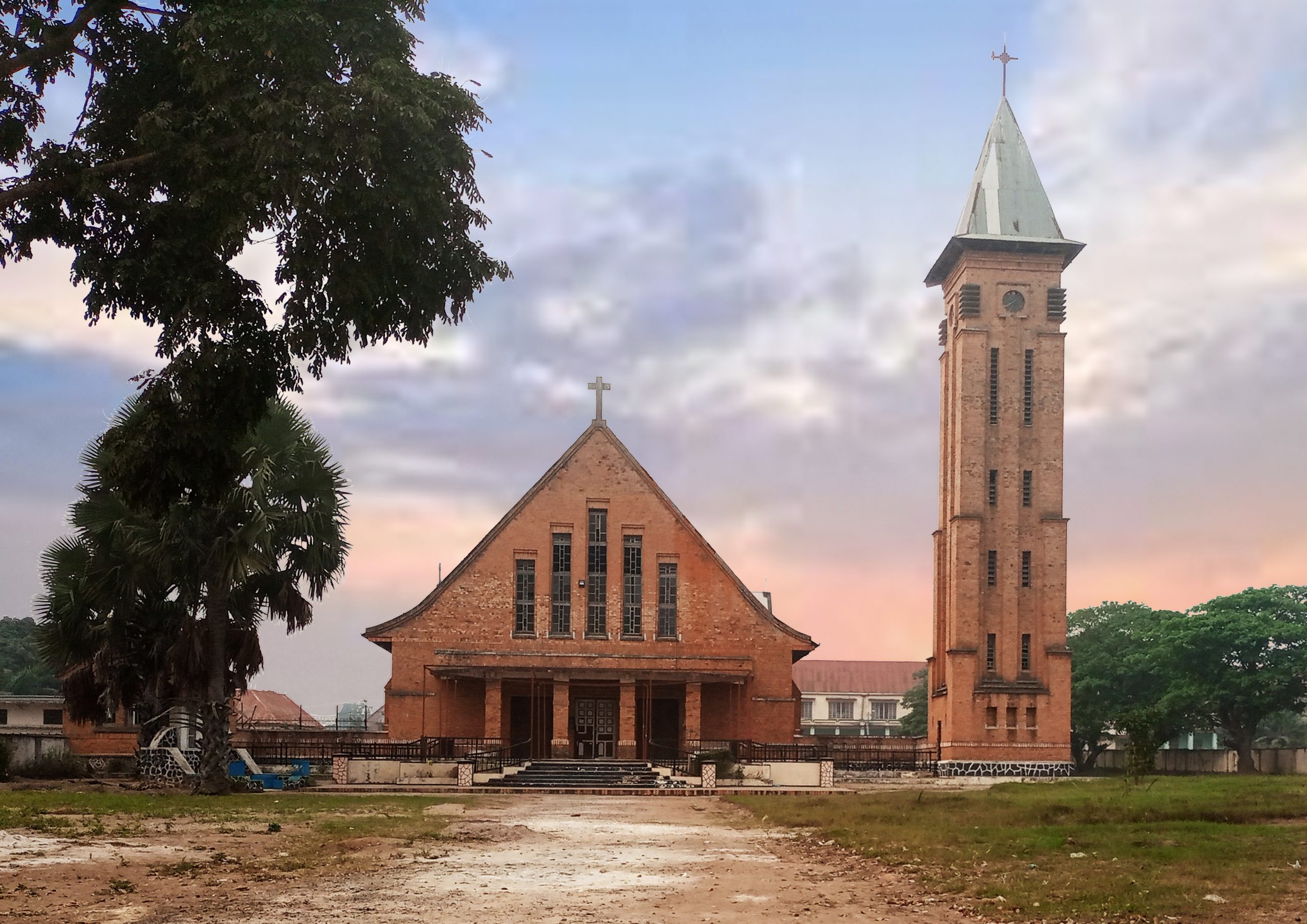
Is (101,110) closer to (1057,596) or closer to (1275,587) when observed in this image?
(1057,596)

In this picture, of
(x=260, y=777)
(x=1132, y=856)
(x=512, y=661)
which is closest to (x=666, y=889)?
(x=1132, y=856)

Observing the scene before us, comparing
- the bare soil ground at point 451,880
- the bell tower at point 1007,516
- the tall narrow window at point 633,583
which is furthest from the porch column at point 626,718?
the bare soil ground at point 451,880

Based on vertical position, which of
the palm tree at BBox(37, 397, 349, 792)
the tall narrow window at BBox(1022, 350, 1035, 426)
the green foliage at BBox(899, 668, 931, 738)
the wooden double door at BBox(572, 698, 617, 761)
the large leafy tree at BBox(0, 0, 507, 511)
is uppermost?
the tall narrow window at BBox(1022, 350, 1035, 426)

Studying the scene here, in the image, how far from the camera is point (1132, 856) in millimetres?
15102

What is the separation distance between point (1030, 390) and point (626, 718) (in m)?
19.4

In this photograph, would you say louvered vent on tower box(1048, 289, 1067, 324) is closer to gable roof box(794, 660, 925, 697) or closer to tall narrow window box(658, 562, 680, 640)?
tall narrow window box(658, 562, 680, 640)

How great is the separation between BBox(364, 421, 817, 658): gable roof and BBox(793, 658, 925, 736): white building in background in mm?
67272

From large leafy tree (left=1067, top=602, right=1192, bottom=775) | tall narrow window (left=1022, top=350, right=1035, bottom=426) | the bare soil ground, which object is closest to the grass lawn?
the bare soil ground

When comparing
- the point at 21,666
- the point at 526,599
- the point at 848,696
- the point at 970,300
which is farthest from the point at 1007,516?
the point at 848,696

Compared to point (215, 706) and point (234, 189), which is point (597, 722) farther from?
point (234, 189)

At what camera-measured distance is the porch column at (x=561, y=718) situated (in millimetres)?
46219

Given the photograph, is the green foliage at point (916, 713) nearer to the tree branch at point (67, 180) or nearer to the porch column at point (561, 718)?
the porch column at point (561, 718)

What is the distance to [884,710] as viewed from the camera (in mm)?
118250

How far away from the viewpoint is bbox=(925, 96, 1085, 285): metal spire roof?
5378 centimetres
